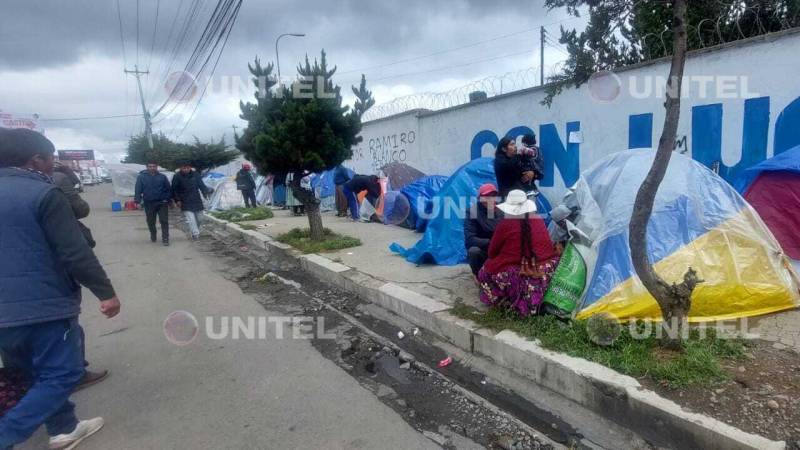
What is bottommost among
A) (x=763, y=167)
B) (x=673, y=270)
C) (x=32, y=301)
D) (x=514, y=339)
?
(x=514, y=339)

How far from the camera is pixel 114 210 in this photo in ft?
66.1

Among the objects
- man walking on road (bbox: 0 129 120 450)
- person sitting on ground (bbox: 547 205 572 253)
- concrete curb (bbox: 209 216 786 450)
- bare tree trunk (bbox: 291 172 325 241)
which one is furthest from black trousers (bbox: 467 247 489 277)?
bare tree trunk (bbox: 291 172 325 241)

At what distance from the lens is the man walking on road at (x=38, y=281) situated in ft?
8.05

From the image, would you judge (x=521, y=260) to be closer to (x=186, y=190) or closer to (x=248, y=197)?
(x=186, y=190)

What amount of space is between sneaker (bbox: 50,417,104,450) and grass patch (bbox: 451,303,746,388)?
294 cm

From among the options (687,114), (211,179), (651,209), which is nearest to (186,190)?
(687,114)

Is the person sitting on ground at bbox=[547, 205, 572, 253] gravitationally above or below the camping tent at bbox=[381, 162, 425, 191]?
below

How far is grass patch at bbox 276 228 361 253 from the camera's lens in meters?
8.00

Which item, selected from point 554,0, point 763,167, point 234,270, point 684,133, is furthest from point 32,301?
point 684,133

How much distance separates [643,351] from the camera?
3.19 meters

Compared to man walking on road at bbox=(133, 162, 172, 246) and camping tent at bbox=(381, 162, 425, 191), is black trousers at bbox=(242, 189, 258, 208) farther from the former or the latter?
camping tent at bbox=(381, 162, 425, 191)

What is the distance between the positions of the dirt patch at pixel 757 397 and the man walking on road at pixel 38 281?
11.3 feet

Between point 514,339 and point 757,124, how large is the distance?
4.35m

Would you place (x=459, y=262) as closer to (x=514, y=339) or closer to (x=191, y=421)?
(x=514, y=339)
